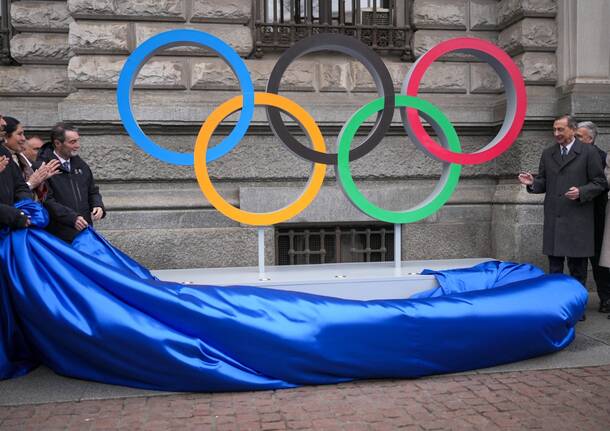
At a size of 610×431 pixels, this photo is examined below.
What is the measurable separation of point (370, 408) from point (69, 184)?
2.94 meters

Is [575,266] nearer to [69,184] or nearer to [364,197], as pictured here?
[364,197]

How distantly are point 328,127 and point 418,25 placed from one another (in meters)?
1.60

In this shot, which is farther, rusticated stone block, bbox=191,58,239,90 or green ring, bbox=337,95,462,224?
rusticated stone block, bbox=191,58,239,90

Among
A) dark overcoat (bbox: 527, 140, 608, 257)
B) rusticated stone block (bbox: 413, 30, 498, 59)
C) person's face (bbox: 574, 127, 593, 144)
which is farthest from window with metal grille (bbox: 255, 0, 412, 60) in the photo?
dark overcoat (bbox: 527, 140, 608, 257)

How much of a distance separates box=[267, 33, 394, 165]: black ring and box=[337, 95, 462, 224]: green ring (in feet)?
0.29

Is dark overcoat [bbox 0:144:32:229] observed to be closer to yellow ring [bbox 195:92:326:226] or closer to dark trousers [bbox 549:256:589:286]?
yellow ring [bbox 195:92:326:226]

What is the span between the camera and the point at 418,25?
23.4 ft

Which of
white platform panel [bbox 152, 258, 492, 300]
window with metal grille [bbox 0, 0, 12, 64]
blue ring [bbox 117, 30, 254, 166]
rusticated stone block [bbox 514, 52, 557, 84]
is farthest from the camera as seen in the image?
rusticated stone block [bbox 514, 52, 557, 84]

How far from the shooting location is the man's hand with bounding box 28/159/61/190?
4426 mm

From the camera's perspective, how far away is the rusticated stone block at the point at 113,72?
21.2 ft

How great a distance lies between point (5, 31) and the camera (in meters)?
6.79

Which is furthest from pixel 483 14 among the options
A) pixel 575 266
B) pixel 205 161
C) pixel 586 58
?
pixel 205 161

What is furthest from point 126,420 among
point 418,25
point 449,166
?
point 418,25

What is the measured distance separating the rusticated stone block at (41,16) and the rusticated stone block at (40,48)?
0.24ft
